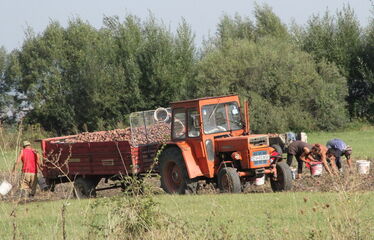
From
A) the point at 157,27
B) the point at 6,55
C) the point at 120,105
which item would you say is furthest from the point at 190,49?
the point at 6,55

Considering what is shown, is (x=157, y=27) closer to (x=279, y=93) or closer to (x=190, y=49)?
(x=190, y=49)

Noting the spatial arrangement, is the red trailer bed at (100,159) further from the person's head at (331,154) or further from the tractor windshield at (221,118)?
the person's head at (331,154)

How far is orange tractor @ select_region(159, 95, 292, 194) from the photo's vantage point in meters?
17.0

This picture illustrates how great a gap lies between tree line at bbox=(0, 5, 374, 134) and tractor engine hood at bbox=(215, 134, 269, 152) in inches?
960

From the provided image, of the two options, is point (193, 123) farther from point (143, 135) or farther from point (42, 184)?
point (42, 184)

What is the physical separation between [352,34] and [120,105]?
53.7 ft

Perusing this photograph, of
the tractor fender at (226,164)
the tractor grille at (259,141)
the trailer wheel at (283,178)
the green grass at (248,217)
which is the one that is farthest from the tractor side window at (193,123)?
the green grass at (248,217)

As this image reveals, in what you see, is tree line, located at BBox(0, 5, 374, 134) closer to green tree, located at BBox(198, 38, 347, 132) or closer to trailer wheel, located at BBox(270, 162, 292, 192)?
green tree, located at BBox(198, 38, 347, 132)

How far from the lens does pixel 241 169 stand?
17.3m

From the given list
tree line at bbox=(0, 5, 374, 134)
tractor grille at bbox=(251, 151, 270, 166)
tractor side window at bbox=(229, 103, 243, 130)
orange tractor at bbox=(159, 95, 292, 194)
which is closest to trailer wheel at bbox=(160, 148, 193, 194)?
orange tractor at bbox=(159, 95, 292, 194)

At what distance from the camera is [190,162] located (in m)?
17.1

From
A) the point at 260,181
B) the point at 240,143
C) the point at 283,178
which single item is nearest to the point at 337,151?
the point at 260,181

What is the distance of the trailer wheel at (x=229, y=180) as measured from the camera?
53.6ft

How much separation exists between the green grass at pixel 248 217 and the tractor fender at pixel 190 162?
1.72 metres
